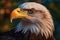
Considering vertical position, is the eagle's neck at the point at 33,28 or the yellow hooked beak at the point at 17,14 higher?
the yellow hooked beak at the point at 17,14

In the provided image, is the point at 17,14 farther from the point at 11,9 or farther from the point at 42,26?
the point at 11,9

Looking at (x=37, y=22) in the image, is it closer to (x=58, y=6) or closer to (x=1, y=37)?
(x=1, y=37)

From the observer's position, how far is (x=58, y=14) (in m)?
5.98

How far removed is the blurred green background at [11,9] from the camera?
19.2ft

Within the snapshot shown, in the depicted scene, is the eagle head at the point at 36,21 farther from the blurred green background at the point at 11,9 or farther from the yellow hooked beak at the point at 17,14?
the blurred green background at the point at 11,9

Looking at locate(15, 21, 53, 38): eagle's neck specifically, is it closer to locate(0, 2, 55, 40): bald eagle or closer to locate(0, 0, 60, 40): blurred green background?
locate(0, 2, 55, 40): bald eagle

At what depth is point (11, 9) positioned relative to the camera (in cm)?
629

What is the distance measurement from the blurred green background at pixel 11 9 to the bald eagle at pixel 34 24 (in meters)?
0.24

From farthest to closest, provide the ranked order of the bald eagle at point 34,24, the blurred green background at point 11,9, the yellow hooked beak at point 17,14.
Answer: the blurred green background at point 11,9, the bald eagle at point 34,24, the yellow hooked beak at point 17,14

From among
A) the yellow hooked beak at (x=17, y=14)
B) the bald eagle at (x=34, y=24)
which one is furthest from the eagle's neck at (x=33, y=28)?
the yellow hooked beak at (x=17, y=14)

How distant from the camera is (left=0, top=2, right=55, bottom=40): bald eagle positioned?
4887mm

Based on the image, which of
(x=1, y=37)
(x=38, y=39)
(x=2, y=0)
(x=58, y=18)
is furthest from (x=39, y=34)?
(x=2, y=0)

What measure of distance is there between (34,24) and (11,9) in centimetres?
139

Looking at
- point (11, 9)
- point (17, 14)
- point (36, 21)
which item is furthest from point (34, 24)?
point (11, 9)
